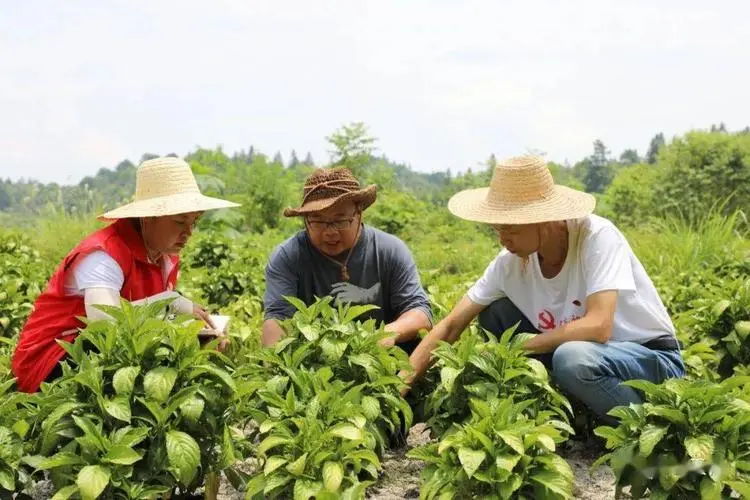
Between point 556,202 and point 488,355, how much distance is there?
756 millimetres

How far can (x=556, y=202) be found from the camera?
3535mm

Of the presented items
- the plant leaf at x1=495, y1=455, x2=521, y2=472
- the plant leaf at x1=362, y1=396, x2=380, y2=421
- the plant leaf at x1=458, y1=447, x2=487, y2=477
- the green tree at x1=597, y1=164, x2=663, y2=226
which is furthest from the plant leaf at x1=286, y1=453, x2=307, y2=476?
the green tree at x1=597, y1=164, x2=663, y2=226

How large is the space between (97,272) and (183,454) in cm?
107

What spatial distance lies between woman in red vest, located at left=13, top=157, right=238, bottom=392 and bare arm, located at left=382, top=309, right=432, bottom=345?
0.98 metres

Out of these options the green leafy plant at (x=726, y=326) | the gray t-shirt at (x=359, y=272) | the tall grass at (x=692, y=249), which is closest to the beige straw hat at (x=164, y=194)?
the gray t-shirt at (x=359, y=272)

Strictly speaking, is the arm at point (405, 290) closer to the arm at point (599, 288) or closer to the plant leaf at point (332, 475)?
the arm at point (599, 288)

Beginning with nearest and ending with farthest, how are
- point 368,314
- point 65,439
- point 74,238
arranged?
point 65,439
point 368,314
point 74,238

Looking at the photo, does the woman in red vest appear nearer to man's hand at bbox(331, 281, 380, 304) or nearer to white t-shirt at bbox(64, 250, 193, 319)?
white t-shirt at bbox(64, 250, 193, 319)

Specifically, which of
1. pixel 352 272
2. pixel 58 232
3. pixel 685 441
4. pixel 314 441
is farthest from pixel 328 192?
pixel 58 232

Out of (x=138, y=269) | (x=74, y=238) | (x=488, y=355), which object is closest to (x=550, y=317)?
(x=488, y=355)

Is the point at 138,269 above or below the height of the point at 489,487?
above

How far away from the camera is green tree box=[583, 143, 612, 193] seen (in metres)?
32.3

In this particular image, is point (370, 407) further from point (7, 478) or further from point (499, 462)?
point (7, 478)

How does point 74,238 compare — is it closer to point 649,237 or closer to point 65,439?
point 649,237
